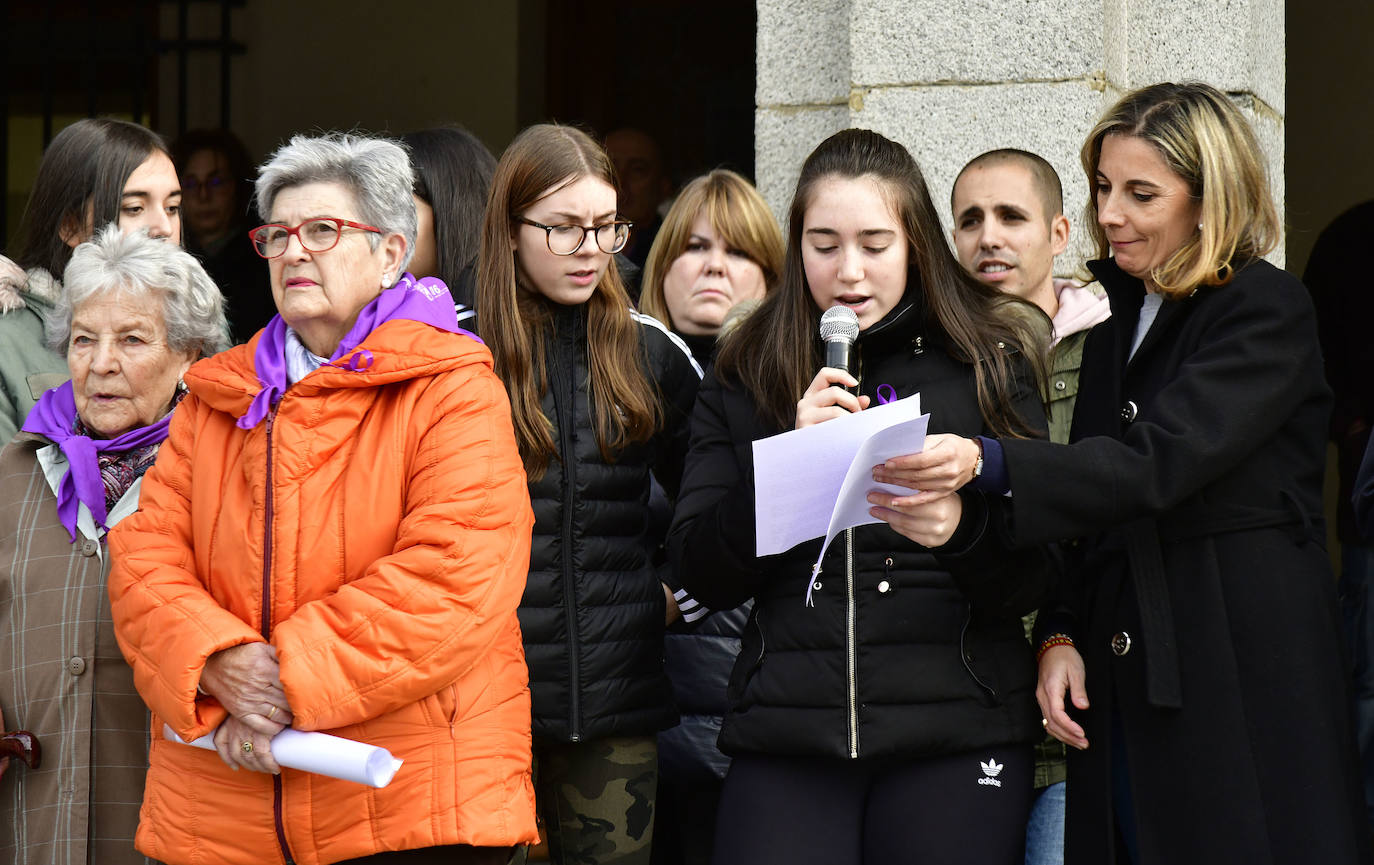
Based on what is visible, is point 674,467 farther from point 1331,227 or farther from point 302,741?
point 1331,227

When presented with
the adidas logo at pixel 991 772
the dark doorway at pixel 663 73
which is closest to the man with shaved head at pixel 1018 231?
the adidas logo at pixel 991 772

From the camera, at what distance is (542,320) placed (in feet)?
11.1

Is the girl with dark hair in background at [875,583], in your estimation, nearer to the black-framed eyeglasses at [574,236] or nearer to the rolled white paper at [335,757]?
the black-framed eyeglasses at [574,236]

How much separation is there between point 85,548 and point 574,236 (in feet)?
3.91

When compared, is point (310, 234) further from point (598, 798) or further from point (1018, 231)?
point (1018, 231)

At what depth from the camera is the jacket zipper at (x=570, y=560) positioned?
316 centimetres

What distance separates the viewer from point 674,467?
140 inches

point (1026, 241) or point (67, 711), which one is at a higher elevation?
point (1026, 241)

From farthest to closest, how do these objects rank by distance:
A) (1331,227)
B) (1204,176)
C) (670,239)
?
(1331,227) → (670,239) → (1204,176)

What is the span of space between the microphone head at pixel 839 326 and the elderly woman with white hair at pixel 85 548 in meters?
1.42

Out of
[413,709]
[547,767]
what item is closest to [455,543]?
[413,709]

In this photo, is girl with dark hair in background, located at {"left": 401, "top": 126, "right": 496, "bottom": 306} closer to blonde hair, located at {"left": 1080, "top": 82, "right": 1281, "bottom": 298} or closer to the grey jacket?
the grey jacket

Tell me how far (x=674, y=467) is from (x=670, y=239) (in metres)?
1.04

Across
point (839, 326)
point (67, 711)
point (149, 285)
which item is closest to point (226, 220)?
point (149, 285)
